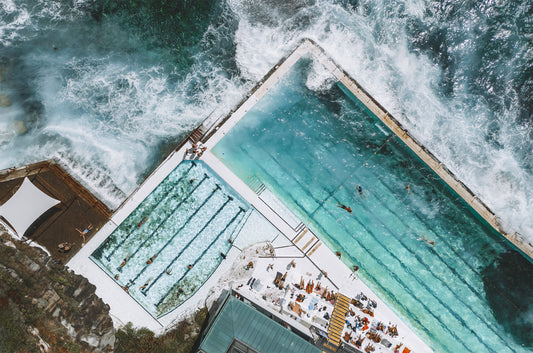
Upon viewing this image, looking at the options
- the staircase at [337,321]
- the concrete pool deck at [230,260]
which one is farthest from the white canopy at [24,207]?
the staircase at [337,321]

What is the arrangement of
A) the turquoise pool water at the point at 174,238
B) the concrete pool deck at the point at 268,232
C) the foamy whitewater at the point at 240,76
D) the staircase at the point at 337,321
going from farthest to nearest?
the foamy whitewater at the point at 240,76 < the turquoise pool water at the point at 174,238 < the concrete pool deck at the point at 268,232 < the staircase at the point at 337,321

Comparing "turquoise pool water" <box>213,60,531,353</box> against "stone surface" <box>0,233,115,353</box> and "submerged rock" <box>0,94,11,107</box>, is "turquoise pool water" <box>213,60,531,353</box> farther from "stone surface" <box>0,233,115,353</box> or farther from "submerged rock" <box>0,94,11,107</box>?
"submerged rock" <box>0,94,11,107</box>

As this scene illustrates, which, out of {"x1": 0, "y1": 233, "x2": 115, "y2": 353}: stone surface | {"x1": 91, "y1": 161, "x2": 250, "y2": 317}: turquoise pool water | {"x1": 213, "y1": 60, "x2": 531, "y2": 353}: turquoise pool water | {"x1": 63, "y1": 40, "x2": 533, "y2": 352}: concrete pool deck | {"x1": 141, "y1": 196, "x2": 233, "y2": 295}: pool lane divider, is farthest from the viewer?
{"x1": 213, "y1": 60, "x2": 531, "y2": 353}: turquoise pool water

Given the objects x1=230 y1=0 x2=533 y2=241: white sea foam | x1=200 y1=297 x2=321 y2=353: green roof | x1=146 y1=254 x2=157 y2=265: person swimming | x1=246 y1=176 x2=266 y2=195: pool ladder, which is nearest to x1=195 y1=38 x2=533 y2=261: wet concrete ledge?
x1=230 y1=0 x2=533 y2=241: white sea foam

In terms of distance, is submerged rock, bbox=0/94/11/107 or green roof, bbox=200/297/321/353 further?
submerged rock, bbox=0/94/11/107

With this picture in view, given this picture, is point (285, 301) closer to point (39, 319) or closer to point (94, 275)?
point (94, 275)

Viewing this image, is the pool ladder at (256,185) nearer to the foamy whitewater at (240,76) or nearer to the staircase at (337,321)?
the foamy whitewater at (240,76)

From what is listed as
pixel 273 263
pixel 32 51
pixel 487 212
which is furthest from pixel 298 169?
pixel 32 51
